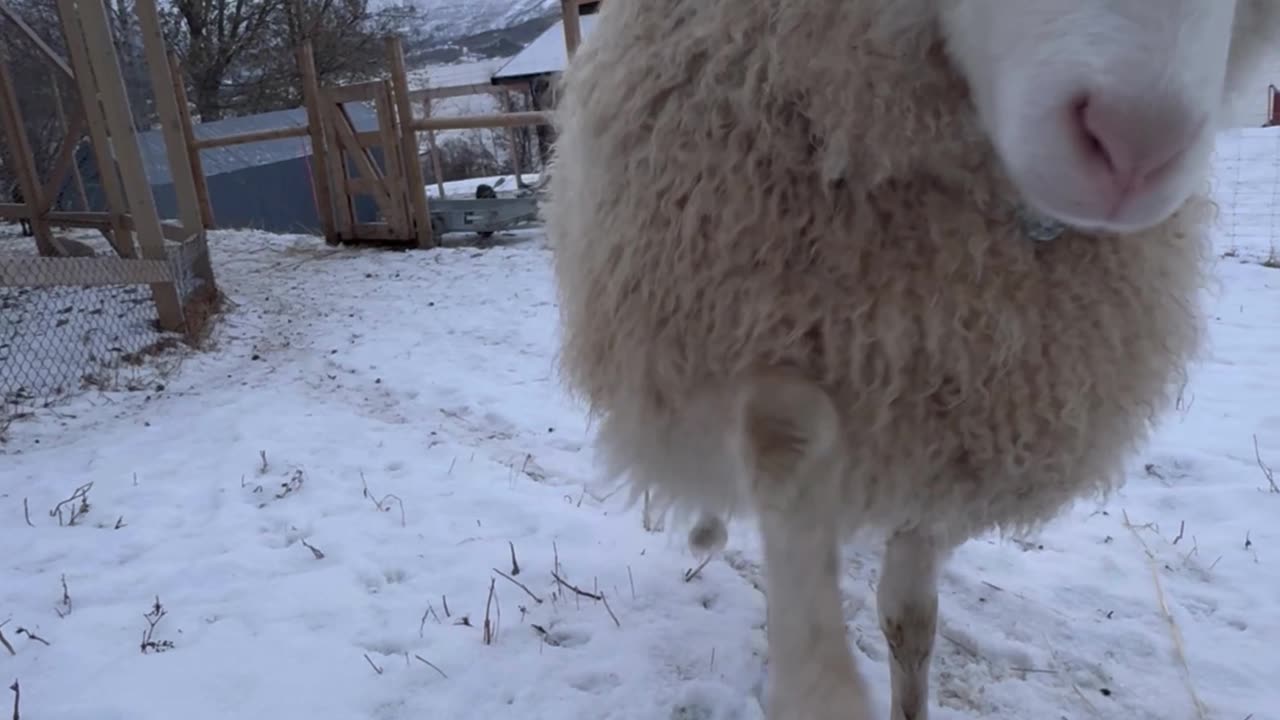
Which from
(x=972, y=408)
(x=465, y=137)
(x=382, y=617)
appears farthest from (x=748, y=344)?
(x=465, y=137)

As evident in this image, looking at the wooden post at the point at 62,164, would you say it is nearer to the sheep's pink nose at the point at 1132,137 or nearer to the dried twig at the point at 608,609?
the dried twig at the point at 608,609

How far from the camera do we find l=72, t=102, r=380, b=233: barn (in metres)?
11.6

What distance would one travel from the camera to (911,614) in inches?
67.4

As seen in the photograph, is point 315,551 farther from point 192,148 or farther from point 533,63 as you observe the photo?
point 533,63

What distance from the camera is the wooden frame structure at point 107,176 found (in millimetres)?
4406

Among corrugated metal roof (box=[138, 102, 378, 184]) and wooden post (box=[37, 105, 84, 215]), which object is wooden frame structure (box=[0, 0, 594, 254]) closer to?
wooden post (box=[37, 105, 84, 215])

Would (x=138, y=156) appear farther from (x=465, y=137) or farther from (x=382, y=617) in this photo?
(x=465, y=137)

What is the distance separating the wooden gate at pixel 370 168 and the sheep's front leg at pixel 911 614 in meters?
7.38

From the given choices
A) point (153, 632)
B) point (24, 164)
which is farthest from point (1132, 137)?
point (24, 164)

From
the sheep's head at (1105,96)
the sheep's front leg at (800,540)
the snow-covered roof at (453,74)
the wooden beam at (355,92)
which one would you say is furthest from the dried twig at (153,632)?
the snow-covered roof at (453,74)

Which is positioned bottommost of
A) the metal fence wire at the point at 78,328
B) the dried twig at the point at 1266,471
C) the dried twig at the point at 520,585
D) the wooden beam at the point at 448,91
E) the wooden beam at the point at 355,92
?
the dried twig at the point at 1266,471

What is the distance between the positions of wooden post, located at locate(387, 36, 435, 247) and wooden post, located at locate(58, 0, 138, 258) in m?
2.63

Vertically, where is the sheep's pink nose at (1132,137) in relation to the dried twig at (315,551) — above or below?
above

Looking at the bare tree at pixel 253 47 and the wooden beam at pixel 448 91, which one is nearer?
the wooden beam at pixel 448 91
